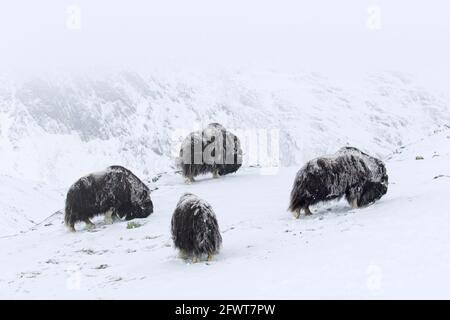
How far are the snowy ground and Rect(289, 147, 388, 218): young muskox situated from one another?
47 cm

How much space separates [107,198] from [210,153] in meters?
8.74

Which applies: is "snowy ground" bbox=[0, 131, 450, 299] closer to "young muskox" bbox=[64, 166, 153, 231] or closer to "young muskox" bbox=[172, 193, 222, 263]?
"young muskox" bbox=[172, 193, 222, 263]

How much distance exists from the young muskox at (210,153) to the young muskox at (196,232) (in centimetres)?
1316

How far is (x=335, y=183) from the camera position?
1908cm

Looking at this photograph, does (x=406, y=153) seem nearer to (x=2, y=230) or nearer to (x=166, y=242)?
(x=166, y=242)

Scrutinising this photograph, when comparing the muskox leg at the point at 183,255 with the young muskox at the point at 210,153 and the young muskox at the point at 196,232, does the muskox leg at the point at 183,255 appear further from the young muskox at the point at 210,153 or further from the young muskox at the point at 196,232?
the young muskox at the point at 210,153

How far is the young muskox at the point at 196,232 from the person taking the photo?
15648 mm

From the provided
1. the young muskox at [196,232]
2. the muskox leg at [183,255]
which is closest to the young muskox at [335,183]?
the young muskox at [196,232]

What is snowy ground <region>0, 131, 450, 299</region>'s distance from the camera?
12.0m

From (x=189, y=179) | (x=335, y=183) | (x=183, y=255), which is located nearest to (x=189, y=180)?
(x=189, y=179)

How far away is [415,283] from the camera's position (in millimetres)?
11266

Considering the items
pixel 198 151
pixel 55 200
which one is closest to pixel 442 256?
pixel 198 151

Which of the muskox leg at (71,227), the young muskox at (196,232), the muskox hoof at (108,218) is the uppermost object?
the young muskox at (196,232)

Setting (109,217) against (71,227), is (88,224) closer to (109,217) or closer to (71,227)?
(71,227)
